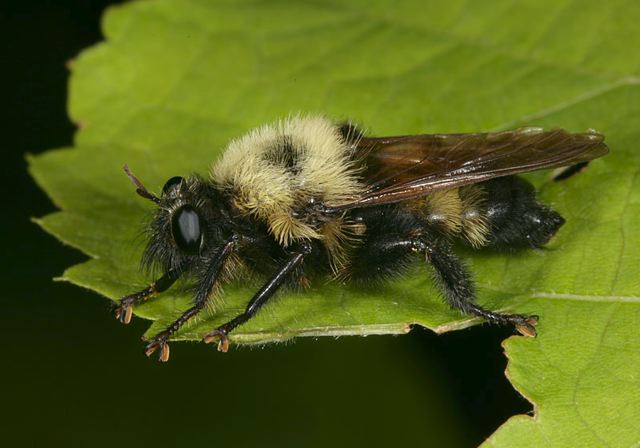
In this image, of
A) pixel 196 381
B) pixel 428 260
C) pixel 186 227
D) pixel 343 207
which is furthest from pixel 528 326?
pixel 196 381

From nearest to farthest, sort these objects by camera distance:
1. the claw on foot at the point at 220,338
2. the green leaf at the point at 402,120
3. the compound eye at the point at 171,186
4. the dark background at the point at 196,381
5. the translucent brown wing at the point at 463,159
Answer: the green leaf at the point at 402,120, the claw on foot at the point at 220,338, the translucent brown wing at the point at 463,159, the compound eye at the point at 171,186, the dark background at the point at 196,381

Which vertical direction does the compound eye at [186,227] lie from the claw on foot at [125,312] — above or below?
above

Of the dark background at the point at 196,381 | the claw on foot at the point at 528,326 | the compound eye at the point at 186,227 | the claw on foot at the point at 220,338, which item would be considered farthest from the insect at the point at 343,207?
the dark background at the point at 196,381

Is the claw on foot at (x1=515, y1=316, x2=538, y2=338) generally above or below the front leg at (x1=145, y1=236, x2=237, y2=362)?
below

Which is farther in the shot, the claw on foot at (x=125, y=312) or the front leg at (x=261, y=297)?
the claw on foot at (x=125, y=312)

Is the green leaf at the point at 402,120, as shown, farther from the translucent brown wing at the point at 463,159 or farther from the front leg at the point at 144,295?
the translucent brown wing at the point at 463,159

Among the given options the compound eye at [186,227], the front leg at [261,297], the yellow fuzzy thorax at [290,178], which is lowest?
the front leg at [261,297]

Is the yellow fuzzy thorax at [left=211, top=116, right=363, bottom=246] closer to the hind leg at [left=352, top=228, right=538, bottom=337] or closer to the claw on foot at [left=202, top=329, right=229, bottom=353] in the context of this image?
the hind leg at [left=352, top=228, right=538, bottom=337]

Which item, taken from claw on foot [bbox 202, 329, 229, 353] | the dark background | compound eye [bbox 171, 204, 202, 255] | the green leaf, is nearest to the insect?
compound eye [bbox 171, 204, 202, 255]

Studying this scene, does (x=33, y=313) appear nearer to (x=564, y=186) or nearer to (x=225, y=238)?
(x=225, y=238)
